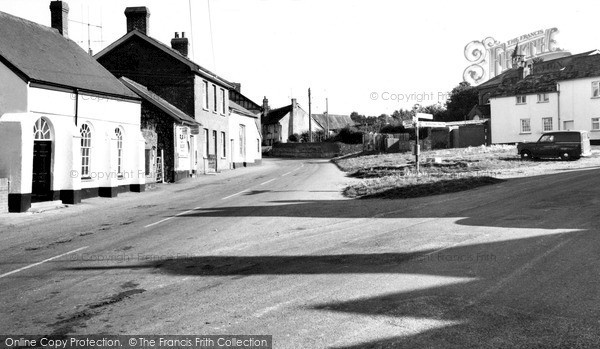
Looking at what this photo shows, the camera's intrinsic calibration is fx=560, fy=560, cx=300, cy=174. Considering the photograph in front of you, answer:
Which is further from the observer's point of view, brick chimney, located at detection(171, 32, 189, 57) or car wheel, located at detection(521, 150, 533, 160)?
brick chimney, located at detection(171, 32, 189, 57)

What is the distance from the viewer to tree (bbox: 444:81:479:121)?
86.6m

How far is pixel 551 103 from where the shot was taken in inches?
2061

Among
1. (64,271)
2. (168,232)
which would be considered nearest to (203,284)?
(64,271)

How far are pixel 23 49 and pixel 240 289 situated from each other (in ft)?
59.2

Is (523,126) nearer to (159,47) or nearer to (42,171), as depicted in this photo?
(159,47)

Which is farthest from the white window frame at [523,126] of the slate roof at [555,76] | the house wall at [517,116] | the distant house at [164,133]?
the distant house at [164,133]

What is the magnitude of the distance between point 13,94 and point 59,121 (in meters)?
1.92

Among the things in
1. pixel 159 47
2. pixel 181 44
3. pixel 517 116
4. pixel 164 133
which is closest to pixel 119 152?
pixel 164 133

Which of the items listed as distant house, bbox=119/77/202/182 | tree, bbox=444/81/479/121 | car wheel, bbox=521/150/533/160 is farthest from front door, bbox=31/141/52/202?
tree, bbox=444/81/479/121

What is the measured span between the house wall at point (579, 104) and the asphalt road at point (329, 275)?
3956 centimetres

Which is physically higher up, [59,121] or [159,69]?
[159,69]

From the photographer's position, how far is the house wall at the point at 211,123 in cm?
3694

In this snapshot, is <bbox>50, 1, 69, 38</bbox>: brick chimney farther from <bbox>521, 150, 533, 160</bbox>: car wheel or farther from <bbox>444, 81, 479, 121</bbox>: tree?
<bbox>444, 81, 479, 121</bbox>: tree

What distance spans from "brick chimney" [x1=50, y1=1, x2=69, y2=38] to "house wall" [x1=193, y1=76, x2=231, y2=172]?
A: 10.7m
